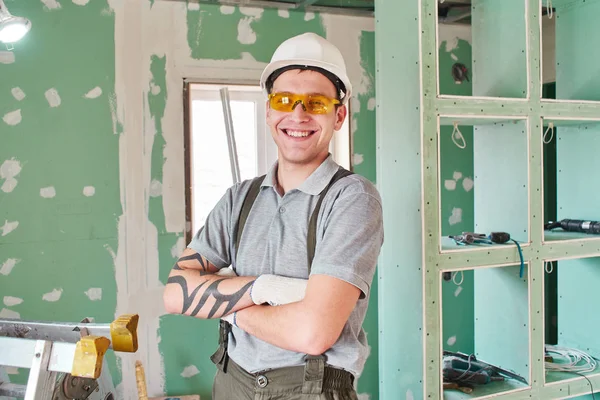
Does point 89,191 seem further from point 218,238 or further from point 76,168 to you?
point 218,238

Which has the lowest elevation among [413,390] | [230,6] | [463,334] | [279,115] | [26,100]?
[463,334]

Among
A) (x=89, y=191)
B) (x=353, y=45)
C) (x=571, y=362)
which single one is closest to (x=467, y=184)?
(x=353, y=45)

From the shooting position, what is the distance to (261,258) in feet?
5.33

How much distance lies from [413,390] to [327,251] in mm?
1042

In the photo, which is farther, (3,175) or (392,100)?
(3,175)

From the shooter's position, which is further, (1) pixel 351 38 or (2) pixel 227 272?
(1) pixel 351 38

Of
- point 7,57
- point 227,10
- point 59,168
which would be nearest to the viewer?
point 7,57

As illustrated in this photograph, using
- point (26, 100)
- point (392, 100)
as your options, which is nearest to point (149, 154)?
point (26, 100)

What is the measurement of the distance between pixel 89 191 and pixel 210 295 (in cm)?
189

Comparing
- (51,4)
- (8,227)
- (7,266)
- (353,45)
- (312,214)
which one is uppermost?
(51,4)

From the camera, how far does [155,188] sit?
333 centimetres

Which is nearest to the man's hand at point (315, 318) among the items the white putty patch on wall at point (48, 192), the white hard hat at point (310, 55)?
the white hard hat at point (310, 55)

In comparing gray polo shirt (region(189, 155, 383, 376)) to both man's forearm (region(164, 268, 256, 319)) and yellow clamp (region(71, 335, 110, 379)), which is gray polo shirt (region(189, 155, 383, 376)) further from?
yellow clamp (region(71, 335, 110, 379))

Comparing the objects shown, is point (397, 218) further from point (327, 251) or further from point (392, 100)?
point (327, 251)
